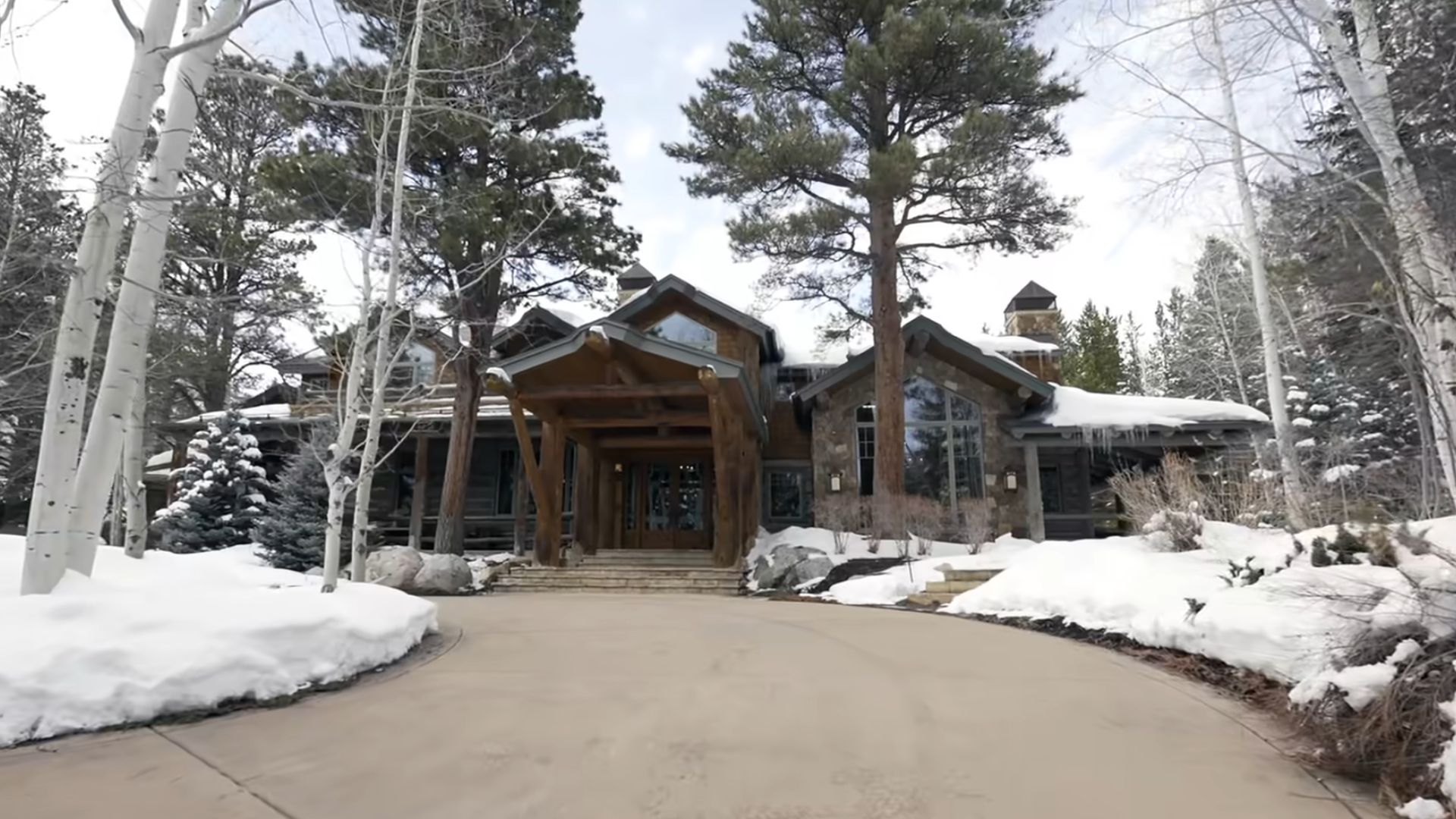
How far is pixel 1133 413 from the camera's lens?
1373 centimetres

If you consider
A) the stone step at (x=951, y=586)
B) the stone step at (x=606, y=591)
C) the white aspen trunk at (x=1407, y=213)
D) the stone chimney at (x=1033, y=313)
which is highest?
the stone chimney at (x=1033, y=313)

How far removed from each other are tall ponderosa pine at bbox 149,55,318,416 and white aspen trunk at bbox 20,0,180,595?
783 centimetres

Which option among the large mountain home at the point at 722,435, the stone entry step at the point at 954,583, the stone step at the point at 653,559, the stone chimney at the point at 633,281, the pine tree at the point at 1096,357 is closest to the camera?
the stone entry step at the point at 954,583

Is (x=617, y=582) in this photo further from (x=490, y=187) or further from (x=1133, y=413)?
(x=1133, y=413)

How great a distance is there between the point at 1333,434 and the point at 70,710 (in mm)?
22245

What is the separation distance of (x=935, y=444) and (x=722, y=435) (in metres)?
5.52

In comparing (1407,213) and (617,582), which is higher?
(1407,213)

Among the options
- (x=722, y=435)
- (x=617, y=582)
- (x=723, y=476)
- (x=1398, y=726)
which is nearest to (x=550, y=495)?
(x=617, y=582)

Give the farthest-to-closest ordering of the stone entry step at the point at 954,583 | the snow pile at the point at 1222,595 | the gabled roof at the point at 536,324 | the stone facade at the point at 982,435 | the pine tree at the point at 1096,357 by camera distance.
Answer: the pine tree at the point at 1096,357
the gabled roof at the point at 536,324
the stone facade at the point at 982,435
the stone entry step at the point at 954,583
the snow pile at the point at 1222,595

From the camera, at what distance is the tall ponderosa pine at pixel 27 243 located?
8141 millimetres

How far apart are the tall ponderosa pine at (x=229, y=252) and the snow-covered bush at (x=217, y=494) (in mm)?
1436

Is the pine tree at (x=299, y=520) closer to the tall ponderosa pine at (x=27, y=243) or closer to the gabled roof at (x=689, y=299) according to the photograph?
the tall ponderosa pine at (x=27, y=243)

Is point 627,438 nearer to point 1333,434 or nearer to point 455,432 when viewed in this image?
point 455,432

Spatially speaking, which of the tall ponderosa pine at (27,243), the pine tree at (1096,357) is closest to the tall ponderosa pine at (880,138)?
the tall ponderosa pine at (27,243)
